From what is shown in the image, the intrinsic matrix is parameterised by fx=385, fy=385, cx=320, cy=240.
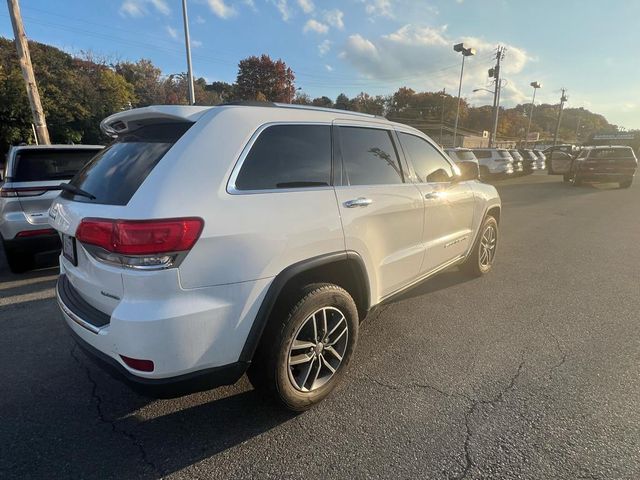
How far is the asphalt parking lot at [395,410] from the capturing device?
6.80 ft

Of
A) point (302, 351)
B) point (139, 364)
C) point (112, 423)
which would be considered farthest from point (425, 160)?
point (112, 423)

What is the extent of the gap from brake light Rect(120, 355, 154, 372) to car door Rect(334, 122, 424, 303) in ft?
4.35

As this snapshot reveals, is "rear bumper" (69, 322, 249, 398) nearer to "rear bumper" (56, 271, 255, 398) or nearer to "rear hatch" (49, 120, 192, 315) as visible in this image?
"rear bumper" (56, 271, 255, 398)

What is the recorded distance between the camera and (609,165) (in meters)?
16.0

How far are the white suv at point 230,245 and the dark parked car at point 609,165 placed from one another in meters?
17.2

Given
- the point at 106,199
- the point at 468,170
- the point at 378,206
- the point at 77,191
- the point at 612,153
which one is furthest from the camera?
the point at 612,153

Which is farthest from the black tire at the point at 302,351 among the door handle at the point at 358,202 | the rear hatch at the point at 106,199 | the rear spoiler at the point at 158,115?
the rear spoiler at the point at 158,115

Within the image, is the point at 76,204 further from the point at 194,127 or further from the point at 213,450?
the point at 213,450

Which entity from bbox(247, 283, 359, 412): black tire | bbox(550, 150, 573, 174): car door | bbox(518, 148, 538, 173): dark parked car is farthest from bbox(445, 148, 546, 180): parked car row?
bbox(247, 283, 359, 412): black tire

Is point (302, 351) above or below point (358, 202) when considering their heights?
below

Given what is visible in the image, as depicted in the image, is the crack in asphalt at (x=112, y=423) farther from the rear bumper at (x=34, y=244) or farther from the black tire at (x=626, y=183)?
the black tire at (x=626, y=183)

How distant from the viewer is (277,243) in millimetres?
2096

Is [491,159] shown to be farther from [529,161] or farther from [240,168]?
[240,168]

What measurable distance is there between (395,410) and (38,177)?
16.8 feet
